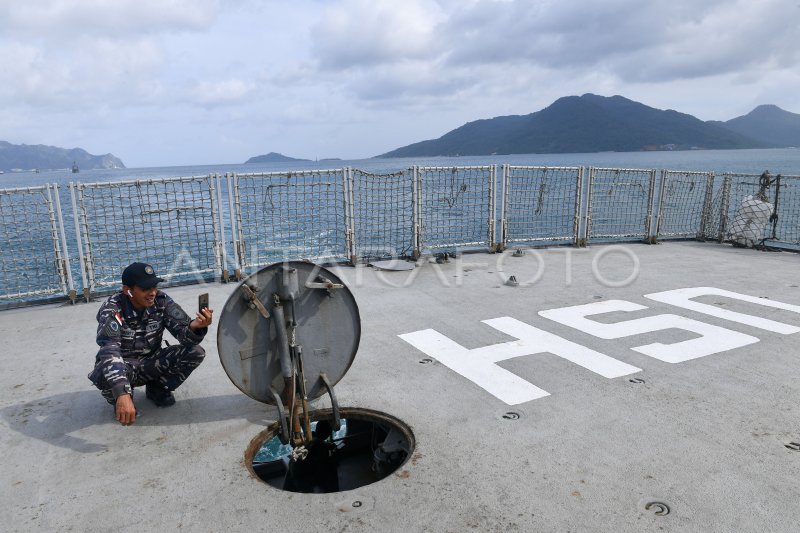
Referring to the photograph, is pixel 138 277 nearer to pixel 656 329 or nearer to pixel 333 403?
pixel 333 403

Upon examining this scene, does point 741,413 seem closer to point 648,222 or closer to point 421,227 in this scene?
point 421,227

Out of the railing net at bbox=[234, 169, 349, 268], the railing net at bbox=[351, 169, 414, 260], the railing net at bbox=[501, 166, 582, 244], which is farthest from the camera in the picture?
the railing net at bbox=[501, 166, 582, 244]

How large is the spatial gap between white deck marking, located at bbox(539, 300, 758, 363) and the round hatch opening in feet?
9.06

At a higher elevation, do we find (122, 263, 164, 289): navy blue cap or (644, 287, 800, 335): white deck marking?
(122, 263, 164, 289): navy blue cap

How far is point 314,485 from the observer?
3799 millimetres

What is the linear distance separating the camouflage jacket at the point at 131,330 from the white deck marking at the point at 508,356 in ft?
7.46

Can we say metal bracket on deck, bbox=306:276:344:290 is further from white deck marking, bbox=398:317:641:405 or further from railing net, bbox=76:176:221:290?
railing net, bbox=76:176:221:290

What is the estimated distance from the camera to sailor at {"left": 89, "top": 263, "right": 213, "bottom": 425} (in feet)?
12.3

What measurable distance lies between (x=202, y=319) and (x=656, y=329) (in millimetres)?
4688

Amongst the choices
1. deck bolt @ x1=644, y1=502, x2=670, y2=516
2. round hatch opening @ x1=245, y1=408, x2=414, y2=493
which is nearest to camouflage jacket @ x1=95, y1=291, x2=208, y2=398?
round hatch opening @ x1=245, y1=408, x2=414, y2=493

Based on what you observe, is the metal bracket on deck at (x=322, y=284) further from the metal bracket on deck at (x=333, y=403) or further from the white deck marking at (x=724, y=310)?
the white deck marking at (x=724, y=310)

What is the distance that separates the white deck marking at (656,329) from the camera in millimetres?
5168

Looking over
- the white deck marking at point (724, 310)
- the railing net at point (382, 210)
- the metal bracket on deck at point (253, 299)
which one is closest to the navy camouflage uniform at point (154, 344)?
the metal bracket on deck at point (253, 299)

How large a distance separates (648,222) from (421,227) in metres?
5.37
